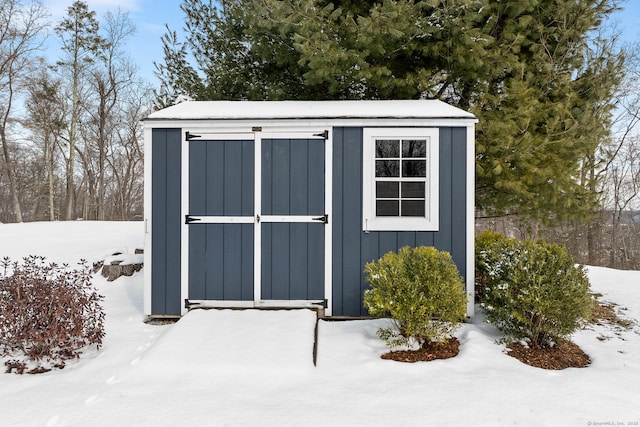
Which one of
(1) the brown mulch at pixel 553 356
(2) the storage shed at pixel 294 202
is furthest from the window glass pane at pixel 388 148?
(1) the brown mulch at pixel 553 356

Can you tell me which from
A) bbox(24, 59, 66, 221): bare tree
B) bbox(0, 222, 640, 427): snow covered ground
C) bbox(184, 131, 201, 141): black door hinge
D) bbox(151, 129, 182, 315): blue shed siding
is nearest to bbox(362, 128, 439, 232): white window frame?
bbox(0, 222, 640, 427): snow covered ground

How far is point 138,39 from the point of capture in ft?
66.5

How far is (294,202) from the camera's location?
469 centimetres

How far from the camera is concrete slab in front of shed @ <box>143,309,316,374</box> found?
3420 millimetres

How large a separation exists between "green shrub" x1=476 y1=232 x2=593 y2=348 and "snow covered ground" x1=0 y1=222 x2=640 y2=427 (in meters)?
0.35

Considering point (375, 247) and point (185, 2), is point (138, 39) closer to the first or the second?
point (185, 2)

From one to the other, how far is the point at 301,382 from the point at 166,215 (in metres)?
2.74

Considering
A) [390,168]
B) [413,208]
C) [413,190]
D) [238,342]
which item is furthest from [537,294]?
[238,342]

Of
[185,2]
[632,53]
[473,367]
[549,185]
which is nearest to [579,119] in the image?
[549,185]

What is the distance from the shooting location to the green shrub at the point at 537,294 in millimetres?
3566

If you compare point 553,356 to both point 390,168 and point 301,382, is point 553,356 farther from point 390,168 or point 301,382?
point 390,168

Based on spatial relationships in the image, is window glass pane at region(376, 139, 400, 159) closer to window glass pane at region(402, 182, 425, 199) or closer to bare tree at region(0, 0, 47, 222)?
window glass pane at region(402, 182, 425, 199)

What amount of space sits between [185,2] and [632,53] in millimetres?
15174

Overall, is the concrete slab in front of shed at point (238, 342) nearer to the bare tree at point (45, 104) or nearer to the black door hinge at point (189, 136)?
the black door hinge at point (189, 136)
